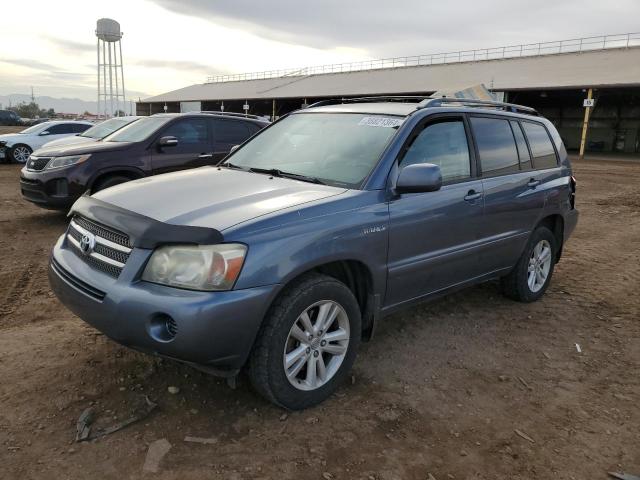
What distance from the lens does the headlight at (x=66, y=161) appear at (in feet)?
24.3

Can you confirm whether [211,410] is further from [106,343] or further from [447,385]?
[447,385]

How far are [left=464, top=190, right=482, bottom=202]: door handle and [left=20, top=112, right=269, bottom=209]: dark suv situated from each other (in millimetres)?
5223

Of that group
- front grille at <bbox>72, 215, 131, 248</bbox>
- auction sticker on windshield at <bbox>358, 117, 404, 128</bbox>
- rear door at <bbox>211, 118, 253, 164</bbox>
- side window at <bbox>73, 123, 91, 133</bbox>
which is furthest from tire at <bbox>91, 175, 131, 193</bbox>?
side window at <bbox>73, 123, 91, 133</bbox>

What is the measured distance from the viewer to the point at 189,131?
327 inches

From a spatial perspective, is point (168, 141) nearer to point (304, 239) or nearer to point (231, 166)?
point (231, 166)

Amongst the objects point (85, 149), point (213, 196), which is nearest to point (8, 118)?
point (85, 149)

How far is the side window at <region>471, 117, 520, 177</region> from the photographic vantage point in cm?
427

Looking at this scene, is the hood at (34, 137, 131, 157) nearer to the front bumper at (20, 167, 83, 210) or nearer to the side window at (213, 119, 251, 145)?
the front bumper at (20, 167, 83, 210)

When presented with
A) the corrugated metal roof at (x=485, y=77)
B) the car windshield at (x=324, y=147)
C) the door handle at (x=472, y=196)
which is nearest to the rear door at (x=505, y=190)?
the door handle at (x=472, y=196)

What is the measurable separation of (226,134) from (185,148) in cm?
79

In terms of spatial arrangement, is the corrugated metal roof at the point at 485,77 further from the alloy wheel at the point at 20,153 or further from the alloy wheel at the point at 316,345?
the alloy wheel at the point at 316,345

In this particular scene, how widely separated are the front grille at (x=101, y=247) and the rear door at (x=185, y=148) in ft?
16.1

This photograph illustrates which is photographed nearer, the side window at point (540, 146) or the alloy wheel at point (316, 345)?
the alloy wheel at point (316, 345)

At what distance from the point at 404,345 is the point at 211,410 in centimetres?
164
